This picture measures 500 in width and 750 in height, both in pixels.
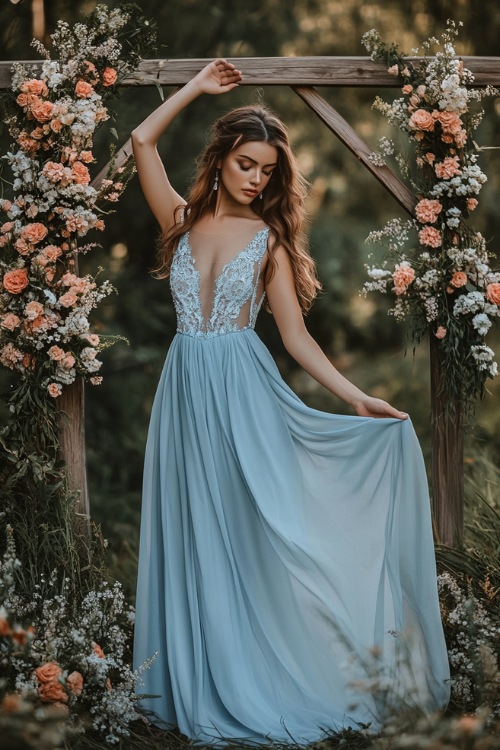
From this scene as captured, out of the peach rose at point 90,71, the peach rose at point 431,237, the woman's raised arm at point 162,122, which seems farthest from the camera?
the peach rose at point 431,237

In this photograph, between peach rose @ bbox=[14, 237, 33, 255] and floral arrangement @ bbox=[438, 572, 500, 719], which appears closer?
floral arrangement @ bbox=[438, 572, 500, 719]

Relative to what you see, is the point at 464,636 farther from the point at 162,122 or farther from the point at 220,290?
the point at 162,122

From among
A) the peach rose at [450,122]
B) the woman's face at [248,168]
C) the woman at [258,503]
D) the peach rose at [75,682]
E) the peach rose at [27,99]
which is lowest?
the peach rose at [75,682]

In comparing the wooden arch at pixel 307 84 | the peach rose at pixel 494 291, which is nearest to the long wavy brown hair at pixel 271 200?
the wooden arch at pixel 307 84

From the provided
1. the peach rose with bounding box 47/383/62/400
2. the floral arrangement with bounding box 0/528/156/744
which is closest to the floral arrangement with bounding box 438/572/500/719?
the floral arrangement with bounding box 0/528/156/744

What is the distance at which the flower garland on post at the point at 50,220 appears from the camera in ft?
12.5

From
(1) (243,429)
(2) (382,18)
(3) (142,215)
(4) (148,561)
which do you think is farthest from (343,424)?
(2) (382,18)

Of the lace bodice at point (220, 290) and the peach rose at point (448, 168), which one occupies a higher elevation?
the peach rose at point (448, 168)

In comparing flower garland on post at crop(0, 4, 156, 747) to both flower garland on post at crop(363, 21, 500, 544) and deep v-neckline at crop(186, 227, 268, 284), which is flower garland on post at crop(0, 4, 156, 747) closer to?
deep v-neckline at crop(186, 227, 268, 284)

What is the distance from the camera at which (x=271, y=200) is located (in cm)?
351

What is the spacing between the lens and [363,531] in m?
3.34

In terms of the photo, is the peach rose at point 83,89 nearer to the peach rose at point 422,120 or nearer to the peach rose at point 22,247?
the peach rose at point 22,247

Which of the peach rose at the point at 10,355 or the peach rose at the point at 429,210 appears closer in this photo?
the peach rose at the point at 10,355

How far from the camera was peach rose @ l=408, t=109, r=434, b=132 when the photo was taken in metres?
3.93
